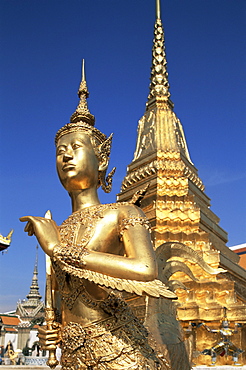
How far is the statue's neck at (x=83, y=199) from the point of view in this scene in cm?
284

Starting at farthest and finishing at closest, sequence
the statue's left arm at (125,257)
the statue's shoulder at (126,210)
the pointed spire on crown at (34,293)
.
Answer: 1. the pointed spire on crown at (34,293)
2. the statue's shoulder at (126,210)
3. the statue's left arm at (125,257)

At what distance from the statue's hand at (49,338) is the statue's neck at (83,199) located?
0.88 metres

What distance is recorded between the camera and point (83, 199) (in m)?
2.84

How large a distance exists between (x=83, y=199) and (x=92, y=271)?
773 mm

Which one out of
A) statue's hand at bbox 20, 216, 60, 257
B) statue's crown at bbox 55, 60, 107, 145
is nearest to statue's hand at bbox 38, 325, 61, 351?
statue's hand at bbox 20, 216, 60, 257

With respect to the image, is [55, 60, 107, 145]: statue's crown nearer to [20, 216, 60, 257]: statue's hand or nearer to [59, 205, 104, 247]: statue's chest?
[59, 205, 104, 247]: statue's chest

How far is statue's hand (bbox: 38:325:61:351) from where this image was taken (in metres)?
2.45

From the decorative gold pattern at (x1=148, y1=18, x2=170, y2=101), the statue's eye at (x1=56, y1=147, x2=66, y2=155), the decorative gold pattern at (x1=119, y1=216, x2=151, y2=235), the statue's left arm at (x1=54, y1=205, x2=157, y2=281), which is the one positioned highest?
the decorative gold pattern at (x1=148, y1=18, x2=170, y2=101)

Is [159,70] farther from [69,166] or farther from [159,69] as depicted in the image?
[69,166]

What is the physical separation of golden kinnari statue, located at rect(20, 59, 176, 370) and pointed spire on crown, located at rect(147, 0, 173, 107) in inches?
564

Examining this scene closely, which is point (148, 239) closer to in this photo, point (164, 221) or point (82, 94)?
point (82, 94)

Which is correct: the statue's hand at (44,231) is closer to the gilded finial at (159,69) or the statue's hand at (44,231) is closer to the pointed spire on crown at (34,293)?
the gilded finial at (159,69)

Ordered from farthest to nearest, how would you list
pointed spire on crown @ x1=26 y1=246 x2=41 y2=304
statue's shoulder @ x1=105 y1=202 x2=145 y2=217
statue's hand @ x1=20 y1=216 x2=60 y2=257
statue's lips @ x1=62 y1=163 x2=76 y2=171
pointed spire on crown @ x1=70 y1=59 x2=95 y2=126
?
pointed spire on crown @ x1=26 y1=246 x2=41 y2=304 < pointed spire on crown @ x1=70 y1=59 x2=95 y2=126 < statue's lips @ x1=62 y1=163 x2=76 y2=171 < statue's shoulder @ x1=105 y1=202 x2=145 y2=217 < statue's hand @ x1=20 y1=216 x2=60 y2=257

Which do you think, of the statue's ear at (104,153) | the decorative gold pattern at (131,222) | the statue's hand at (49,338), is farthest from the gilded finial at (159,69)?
the statue's hand at (49,338)
